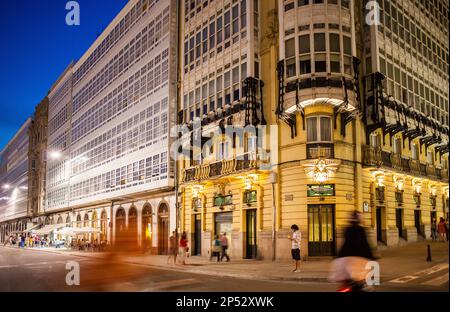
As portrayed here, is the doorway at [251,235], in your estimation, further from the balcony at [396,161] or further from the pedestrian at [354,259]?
the pedestrian at [354,259]

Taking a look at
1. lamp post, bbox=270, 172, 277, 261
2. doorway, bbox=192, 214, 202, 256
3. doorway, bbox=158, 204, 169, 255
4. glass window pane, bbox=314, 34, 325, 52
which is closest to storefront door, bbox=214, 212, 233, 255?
doorway, bbox=192, 214, 202, 256

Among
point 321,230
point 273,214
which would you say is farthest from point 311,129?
point 321,230

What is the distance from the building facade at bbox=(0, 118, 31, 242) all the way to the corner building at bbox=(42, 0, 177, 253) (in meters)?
28.1

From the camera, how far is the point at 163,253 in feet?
119

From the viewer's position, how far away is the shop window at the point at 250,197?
26.9m

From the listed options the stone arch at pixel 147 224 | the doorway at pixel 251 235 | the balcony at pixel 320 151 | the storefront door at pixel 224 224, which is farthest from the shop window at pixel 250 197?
the stone arch at pixel 147 224

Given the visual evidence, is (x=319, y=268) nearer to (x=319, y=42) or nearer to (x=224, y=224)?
(x=224, y=224)

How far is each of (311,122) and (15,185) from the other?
8878 centimetres

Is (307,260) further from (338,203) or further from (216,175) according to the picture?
(216,175)

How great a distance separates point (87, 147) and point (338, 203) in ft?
121

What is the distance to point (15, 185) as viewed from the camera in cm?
9712

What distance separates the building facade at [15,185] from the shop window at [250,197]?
6450 centimetres

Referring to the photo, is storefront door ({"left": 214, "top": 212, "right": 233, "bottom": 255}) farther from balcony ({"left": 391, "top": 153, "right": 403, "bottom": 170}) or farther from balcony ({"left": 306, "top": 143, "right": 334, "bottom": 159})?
balcony ({"left": 391, "top": 153, "right": 403, "bottom": 170})

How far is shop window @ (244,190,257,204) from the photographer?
88.4ft
